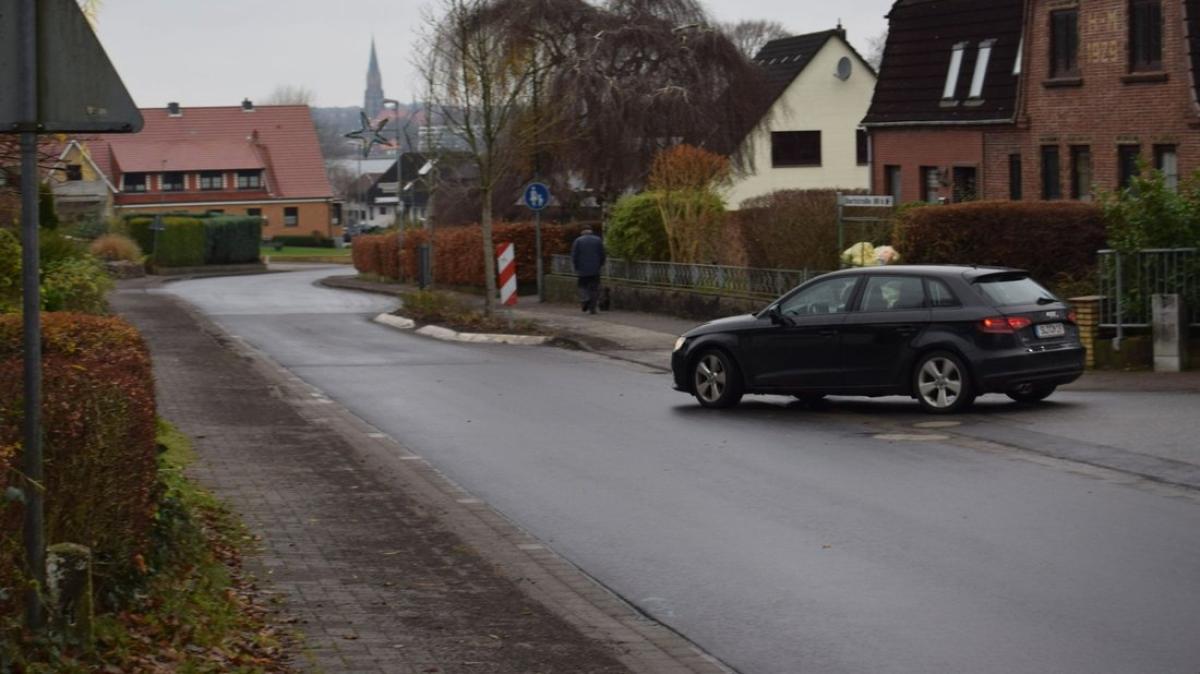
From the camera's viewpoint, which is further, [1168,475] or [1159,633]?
[1168,475]

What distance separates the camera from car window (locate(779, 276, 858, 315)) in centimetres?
1808

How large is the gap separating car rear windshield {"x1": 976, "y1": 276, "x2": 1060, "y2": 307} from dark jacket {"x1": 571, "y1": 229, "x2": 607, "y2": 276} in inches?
737

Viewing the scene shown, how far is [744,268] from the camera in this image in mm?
30719

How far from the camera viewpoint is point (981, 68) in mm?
40969

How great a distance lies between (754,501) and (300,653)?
17.8 ft

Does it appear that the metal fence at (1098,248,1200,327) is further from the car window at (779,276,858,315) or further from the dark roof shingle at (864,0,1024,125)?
the dark roof shingle at (864,0,1024,125)

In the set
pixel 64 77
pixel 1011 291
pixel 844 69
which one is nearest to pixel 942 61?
pixel 1011 291

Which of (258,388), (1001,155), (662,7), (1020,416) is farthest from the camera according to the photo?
(662,7)

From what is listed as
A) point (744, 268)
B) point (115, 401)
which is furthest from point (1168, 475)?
point (744, 268)

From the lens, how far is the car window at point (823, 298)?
18.1 metres

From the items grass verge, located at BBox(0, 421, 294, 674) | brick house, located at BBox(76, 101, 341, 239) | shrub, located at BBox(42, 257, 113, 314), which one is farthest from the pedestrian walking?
brick house, located at BBox(76, 101, 341, 239)

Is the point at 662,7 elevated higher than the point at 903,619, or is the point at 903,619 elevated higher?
the point at 662,7

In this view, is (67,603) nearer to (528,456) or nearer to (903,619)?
(903,619)

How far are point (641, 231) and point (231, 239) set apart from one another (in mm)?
48261
